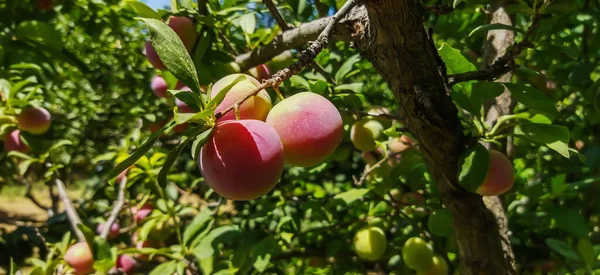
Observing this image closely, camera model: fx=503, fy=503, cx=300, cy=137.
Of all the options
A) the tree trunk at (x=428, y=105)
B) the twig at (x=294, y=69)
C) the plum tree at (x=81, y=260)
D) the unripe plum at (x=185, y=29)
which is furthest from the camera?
the plum tree at (x=81, y=260)

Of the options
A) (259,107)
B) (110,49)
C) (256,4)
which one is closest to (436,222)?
(259,107)

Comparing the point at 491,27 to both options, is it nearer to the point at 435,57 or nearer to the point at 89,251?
the point at 435,57

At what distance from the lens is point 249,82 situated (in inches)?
24.9

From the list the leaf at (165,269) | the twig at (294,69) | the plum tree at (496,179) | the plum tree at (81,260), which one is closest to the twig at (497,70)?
the plum tree at (496,179)

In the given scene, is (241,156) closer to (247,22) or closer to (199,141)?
(199,141)

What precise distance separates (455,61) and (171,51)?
19.9 inches

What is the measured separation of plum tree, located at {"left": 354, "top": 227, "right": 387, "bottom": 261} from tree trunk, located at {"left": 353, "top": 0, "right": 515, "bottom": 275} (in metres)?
0.38

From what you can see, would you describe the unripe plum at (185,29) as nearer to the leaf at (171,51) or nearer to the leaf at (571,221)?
the leaf at (171,51)

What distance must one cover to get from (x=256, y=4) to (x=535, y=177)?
3.75ft

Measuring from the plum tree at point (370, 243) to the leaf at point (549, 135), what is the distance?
21.1 inches

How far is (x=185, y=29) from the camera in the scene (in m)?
1.02

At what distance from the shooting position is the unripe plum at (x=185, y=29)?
1.00 metres

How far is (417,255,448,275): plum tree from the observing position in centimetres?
125

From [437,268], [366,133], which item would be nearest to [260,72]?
[366,133]
